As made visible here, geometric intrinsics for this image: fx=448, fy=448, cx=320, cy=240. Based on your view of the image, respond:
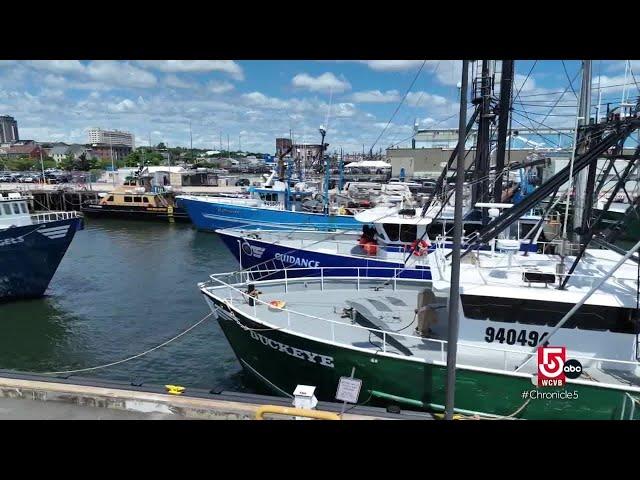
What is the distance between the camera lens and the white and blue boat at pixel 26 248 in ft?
64.4

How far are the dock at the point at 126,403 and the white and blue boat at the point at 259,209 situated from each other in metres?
23.6

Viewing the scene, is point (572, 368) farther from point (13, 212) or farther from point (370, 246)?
point (13, 212)

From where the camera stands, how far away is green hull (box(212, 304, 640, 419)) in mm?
7641

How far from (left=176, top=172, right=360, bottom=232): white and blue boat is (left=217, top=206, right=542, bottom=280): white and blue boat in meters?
10.9

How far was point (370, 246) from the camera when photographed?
672 inches

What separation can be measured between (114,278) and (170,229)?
17.8 meters

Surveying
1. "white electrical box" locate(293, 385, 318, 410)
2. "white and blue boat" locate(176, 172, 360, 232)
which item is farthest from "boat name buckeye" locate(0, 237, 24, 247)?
"white electrical box" locate(293, 385, 318, 410)

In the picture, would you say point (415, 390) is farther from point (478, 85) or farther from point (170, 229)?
point (170, 229)

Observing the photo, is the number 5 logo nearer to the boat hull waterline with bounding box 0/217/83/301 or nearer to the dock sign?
the dock sign
